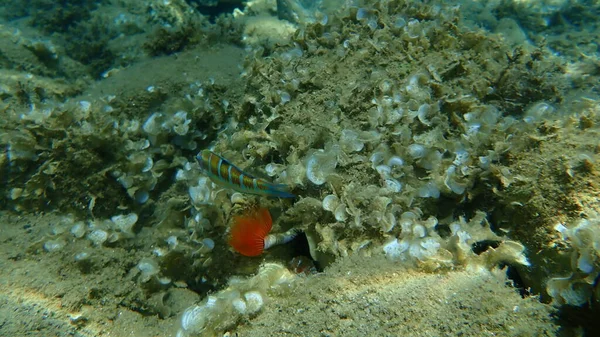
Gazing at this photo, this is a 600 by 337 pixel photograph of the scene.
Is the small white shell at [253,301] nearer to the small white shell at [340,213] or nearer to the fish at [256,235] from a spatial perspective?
the fish at [256,235]

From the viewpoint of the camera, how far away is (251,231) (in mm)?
2438

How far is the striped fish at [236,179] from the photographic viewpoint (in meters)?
2.16

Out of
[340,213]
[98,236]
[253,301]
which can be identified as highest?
[340,213]

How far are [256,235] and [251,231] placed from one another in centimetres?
5

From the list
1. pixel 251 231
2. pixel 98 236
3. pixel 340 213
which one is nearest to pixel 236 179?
pixel 251 231

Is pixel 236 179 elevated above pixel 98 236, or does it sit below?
above

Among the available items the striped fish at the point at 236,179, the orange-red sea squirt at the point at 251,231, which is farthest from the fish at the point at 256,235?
the striped fish at the point at 236,179

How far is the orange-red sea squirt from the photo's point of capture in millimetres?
2416

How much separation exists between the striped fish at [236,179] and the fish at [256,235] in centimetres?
32

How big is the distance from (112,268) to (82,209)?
3.70 feet

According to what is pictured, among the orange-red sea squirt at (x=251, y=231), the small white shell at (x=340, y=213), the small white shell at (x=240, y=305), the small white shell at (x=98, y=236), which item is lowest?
the small white shell at (x=98, y=236)

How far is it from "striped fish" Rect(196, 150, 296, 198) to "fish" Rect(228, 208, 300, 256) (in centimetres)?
32

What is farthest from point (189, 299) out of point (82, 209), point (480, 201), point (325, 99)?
point (480, 201)

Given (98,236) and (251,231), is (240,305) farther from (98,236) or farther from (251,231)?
(98,236)
